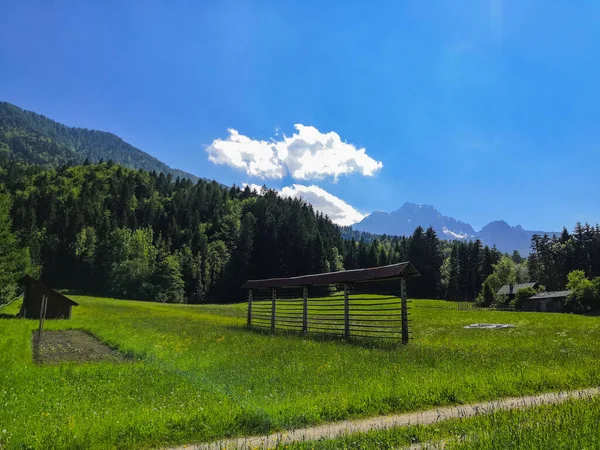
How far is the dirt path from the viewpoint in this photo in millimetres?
6031

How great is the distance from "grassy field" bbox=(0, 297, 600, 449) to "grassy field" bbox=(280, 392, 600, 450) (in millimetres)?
1481

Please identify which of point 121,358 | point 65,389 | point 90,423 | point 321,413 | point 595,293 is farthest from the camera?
point 595,293

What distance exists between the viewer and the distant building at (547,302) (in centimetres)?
6841

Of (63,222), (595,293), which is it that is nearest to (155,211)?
(63,222)

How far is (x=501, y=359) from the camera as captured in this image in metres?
13.0

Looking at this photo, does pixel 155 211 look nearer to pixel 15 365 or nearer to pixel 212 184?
pixel 212 184

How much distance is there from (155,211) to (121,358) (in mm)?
129549

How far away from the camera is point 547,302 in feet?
236

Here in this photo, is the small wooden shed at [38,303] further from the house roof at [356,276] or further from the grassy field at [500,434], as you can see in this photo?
the grassy field at [500,434]

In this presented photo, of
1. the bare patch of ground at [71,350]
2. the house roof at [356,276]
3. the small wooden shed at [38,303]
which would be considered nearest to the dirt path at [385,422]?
the house roof at [356,276]

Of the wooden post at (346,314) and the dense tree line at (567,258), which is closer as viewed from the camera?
the wooden post at (346,314)

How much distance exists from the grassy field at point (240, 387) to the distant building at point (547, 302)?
63127 millimetres

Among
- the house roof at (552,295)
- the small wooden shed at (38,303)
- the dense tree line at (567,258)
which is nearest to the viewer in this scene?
the small wooden shed at (38,303)

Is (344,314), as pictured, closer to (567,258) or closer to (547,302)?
(547,302)
